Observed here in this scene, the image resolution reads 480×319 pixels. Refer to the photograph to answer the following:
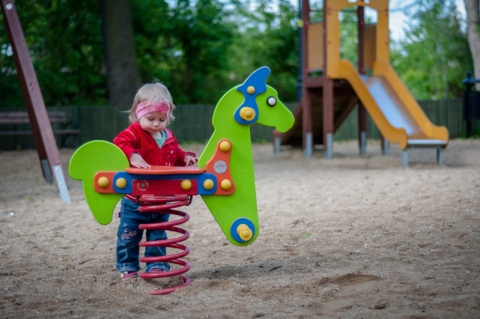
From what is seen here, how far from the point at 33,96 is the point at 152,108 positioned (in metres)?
4.75

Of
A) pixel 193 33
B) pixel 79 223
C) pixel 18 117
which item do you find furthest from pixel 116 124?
pixel 79 223

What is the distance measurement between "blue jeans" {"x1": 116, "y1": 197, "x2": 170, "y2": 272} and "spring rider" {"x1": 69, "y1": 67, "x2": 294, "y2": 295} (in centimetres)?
13

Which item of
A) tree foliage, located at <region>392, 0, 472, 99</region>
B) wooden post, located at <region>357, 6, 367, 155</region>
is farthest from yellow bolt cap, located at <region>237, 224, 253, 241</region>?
tree foliage, located at <region>392, 0, 472, 99</region>

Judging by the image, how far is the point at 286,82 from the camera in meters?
26.4

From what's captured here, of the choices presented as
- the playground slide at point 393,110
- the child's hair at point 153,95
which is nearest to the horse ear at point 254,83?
the child's hair at point 153,95

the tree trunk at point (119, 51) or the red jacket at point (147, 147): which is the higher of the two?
the tree trunk at point (119, 51)

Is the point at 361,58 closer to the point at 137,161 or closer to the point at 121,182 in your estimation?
the point at 137,161

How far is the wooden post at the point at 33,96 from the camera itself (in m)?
7.69

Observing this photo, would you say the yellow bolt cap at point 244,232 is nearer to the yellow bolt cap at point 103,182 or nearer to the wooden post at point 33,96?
the yellow bolt cap at point 103,182

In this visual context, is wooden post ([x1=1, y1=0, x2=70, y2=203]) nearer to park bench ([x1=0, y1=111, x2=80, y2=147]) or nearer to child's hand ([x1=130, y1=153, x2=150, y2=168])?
child's hand ([x1=130, y1=153, x2=150, y2=168])

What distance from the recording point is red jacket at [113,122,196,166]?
3840 mm

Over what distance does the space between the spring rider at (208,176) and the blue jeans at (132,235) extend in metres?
0.13

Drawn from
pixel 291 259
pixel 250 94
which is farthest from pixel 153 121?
pixel 291 259

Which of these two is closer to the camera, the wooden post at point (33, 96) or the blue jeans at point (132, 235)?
the blue jeans at point (132, 235)
